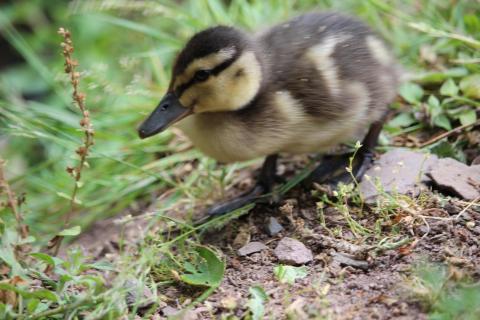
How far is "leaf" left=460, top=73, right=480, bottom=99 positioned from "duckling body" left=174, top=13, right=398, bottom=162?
40 cm

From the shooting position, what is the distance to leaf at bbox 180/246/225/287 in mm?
1956

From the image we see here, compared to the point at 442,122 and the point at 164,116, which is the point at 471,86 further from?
the point at 164,116

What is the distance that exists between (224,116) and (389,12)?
3.90 feet

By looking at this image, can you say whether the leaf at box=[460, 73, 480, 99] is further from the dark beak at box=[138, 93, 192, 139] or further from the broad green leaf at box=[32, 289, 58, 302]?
the broad green leaf at box=[32, 289, 58, 302]

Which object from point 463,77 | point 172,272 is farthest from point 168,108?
point 463,77

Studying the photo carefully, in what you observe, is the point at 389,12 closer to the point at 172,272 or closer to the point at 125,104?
the point at 125,104

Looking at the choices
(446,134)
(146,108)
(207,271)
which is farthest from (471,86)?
(146,108)

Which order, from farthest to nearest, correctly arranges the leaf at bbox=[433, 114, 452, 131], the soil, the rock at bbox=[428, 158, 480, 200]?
the leaf at bbox=[433, 114, 452, 131] → the rock at bbox=[428, 158, 480, 200] → the soil

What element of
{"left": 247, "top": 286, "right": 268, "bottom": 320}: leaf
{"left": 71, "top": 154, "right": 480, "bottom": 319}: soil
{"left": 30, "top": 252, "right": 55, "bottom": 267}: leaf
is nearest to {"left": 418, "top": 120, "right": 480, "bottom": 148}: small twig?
{"left": 71, "top": 154, "right": 480, "bottom": 319}: soil

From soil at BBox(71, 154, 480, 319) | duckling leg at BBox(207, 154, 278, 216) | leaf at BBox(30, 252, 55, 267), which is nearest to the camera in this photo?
soil at BBox(71, 154, 480, 319)

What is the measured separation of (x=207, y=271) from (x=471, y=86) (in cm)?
126

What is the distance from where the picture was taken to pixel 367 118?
7.84ft

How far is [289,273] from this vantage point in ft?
6.31

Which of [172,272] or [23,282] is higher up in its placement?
[23,282]
